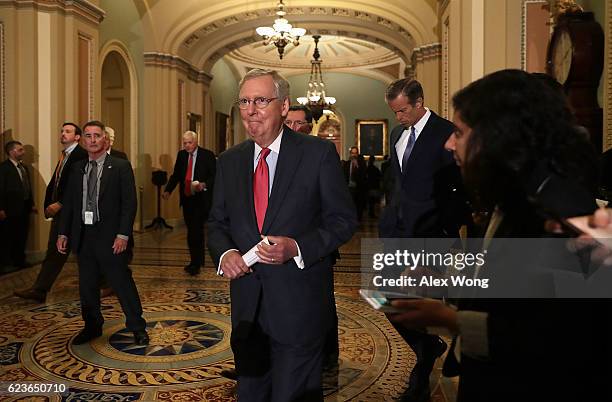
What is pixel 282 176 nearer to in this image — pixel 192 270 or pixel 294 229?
pixel 294 229

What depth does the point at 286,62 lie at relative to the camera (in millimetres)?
19266

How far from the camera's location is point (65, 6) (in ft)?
23.2

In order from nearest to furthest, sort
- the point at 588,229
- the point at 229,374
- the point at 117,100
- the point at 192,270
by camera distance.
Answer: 1. the point at 588,229
2. the point at 229,374
3. the point at 192,270
4. the point at 117,100

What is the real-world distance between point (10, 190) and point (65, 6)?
256 cm

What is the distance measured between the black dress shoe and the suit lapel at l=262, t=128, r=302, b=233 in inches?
92.6

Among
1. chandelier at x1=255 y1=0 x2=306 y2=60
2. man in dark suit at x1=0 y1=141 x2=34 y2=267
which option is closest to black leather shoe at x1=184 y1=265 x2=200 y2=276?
man in dark suit at x1=0 y1=141 x2=34 y2=267

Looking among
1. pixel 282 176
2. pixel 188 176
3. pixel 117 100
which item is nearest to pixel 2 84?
pixel 188 176

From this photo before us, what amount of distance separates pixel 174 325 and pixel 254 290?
2424 mm

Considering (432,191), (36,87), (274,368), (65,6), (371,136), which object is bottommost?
(274,368)

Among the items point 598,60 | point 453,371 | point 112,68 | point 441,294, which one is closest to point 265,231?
point 441,294

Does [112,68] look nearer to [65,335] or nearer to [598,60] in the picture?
[65,335]

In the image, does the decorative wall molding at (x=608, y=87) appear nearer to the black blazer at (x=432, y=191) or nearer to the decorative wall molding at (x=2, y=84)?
the black blazer at (x=432, y=191)

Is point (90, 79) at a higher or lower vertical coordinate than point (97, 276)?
higher

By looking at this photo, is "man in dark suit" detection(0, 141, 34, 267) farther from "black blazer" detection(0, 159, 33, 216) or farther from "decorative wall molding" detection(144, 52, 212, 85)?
"decorative wall molding" detection(144, 52, 212, 85)
